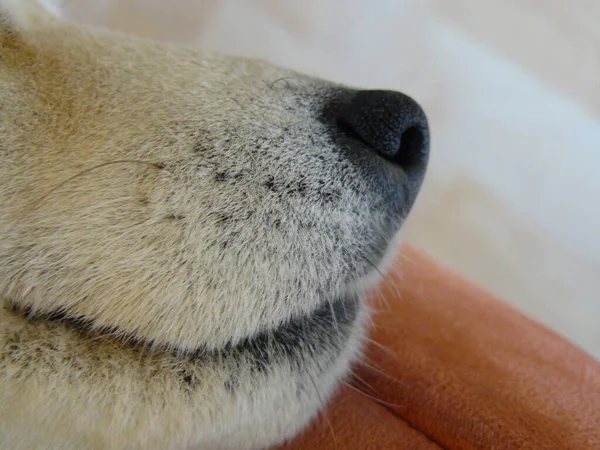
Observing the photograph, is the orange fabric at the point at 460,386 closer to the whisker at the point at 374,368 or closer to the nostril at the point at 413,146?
the whisker at the point at 374,368

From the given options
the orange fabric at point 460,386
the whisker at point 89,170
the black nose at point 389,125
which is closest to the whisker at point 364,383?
the orange fabric at point 460,386

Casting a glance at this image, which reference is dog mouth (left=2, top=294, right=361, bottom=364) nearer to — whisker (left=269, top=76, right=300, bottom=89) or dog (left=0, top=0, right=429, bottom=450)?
dog (left=0, top=0, right=429, bottom=450)

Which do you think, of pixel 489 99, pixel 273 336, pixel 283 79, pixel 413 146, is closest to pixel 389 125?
pixel 413 146

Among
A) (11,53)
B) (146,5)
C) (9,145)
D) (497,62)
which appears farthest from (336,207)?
(497,62)

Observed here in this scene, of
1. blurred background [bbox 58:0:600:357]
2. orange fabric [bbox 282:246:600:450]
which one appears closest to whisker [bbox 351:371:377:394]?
orange fabric [bbox 282:246:600:450]

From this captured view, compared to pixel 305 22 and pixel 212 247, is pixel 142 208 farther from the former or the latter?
pixel 305 22

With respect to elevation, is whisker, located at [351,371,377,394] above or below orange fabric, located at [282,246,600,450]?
below

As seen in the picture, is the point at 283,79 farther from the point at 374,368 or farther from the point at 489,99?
the point at 489,99
